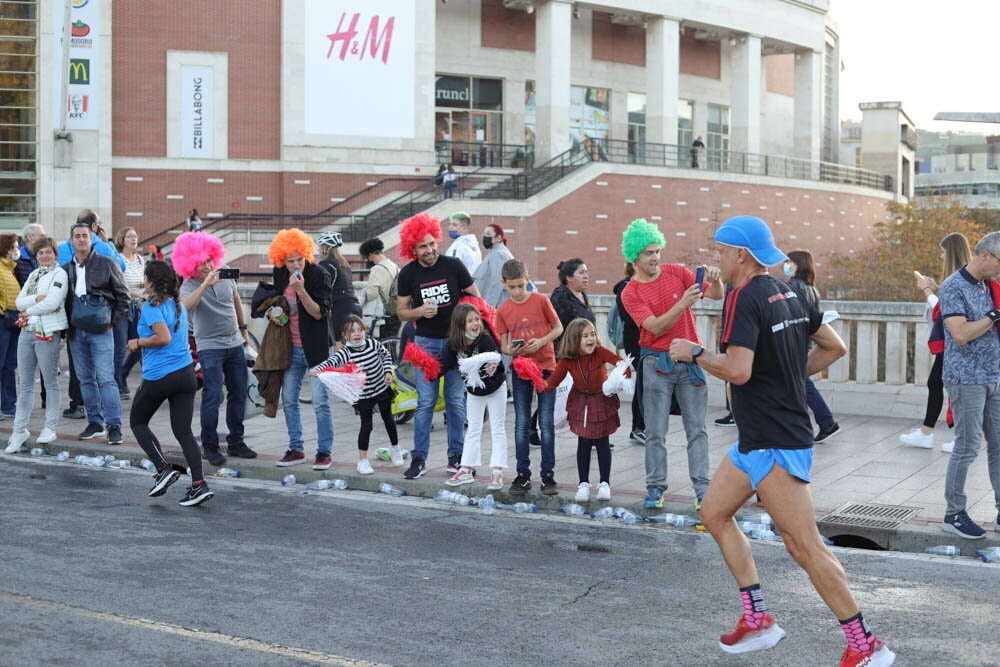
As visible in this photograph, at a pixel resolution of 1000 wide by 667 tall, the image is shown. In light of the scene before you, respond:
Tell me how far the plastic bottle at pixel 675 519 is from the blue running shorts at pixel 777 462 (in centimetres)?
312

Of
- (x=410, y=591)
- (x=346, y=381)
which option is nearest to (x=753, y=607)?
(x=410, y=591)

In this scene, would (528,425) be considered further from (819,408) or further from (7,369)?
(7,369)

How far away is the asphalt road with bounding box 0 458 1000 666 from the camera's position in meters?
5.52

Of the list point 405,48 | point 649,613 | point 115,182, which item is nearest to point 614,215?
point 405,48

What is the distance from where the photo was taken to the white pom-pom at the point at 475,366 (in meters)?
9.54

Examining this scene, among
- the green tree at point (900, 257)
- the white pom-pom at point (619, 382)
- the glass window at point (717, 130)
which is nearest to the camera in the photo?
the white pom-pom at point (619, 382)

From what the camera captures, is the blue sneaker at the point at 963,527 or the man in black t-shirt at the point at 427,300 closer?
the blue sneaker at the point at 963,527

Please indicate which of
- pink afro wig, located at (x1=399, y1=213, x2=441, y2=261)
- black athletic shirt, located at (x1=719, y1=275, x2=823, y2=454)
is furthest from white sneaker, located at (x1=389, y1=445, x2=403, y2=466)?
black athletic shirt, located at (x1=719, y1=275, x2=823, y2=454)

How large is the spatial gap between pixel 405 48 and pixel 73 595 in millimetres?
33938

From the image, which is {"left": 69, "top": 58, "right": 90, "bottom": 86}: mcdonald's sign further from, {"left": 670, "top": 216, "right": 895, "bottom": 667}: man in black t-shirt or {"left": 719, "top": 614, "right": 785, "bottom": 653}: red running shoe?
{"left": 719, "top": 614, "right": 785, "bottom": 653}: red running shoe

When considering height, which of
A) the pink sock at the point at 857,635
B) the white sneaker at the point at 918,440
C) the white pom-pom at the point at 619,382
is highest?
the white pom-pom at the point at 619,382

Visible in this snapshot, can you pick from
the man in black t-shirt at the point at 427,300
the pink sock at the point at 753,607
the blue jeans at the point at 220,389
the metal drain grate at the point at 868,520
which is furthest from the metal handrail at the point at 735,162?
the pink sock at the point at 753,607

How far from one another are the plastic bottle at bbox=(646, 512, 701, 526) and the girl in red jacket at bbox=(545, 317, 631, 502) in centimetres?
51

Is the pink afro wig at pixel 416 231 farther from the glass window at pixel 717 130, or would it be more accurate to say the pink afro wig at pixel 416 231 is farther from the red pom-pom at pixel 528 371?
the glass window at pixel 717 130
